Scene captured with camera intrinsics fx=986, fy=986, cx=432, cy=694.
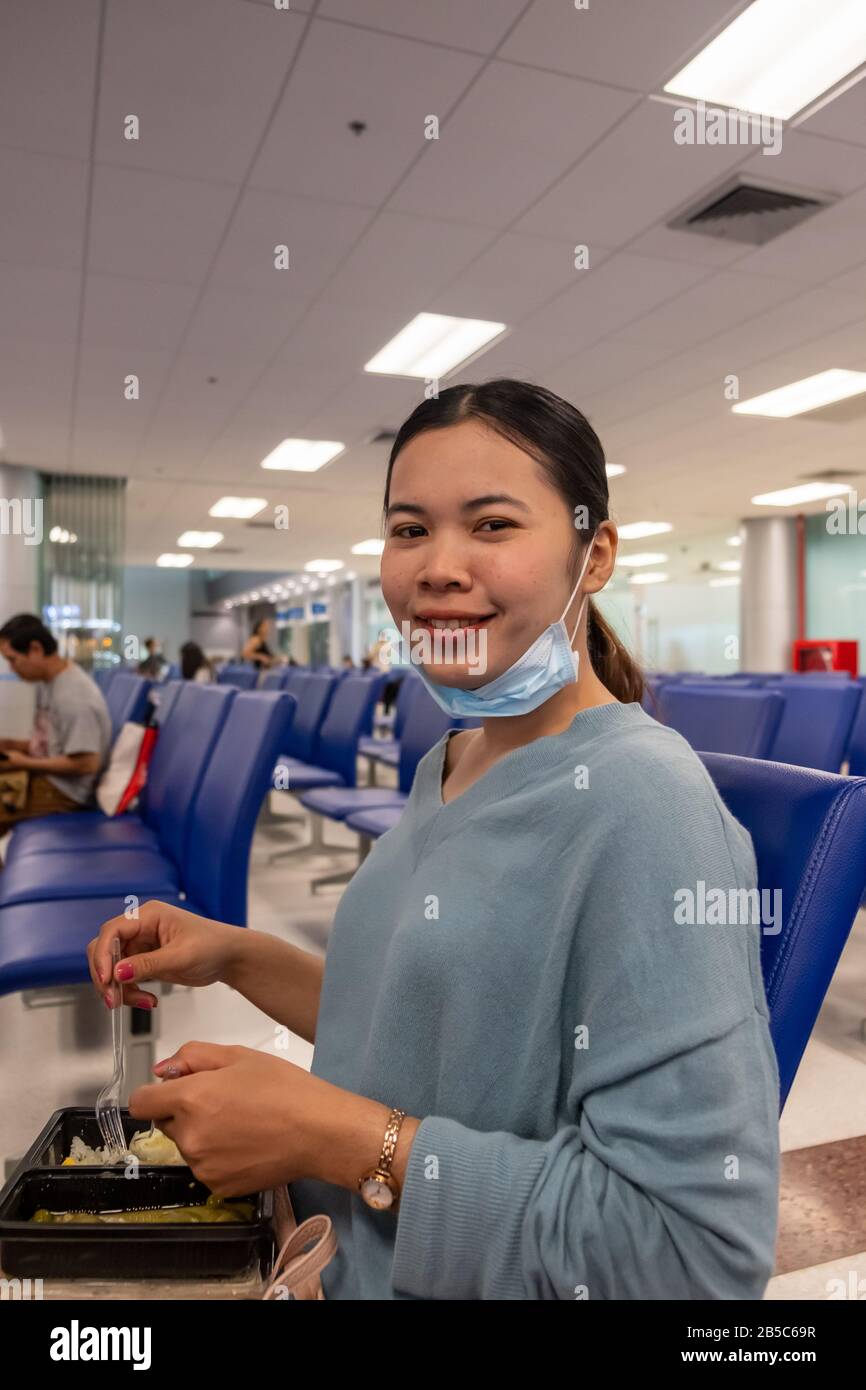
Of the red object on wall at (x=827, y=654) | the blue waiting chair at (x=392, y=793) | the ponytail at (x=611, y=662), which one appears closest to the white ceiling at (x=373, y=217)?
the ponytail at (x=611, y=662)

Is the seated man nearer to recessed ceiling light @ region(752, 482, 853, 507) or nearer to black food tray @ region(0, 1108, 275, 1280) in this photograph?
black food tray @ region(0, 1108, 275, 1280)

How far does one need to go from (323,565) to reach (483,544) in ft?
55.6

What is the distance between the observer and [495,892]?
0.68m

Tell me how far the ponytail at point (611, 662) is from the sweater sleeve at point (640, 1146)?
0.28 m

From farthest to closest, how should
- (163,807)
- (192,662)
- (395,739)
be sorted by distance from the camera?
1. (192,662)
2. (395,739)
3. (163,807)

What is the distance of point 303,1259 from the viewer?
2.18ft

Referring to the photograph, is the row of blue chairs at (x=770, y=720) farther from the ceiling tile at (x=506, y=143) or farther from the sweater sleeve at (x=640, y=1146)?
the ceiling tile at (x=506, y=143)

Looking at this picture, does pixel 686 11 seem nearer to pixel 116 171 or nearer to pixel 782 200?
pixel 782 200

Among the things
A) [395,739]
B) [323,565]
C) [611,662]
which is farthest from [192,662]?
[323,565]

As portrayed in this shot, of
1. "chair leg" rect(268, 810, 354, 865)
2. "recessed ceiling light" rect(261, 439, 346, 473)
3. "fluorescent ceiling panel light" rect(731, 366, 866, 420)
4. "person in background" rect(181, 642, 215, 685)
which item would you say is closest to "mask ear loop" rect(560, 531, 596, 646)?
"chair leg" rect(268, 810, 354, 865)

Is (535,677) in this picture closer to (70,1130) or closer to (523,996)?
(523,996)

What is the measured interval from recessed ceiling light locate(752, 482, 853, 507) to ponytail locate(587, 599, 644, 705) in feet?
32.0

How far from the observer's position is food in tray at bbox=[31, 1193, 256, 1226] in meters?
0.73

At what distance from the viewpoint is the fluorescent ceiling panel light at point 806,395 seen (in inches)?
247
